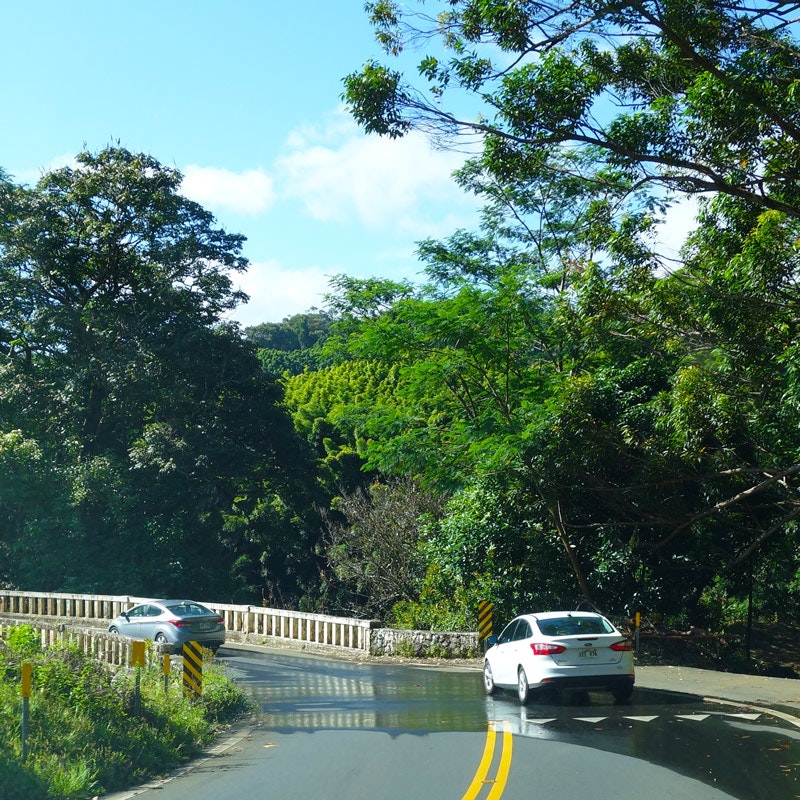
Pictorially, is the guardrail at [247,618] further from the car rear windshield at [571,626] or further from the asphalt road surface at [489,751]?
the car rear windshield at [571,626]

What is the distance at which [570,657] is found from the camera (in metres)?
16.3

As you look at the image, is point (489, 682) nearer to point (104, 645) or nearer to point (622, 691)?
point (622, 691)

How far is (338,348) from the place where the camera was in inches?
1050

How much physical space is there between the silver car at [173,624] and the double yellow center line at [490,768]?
12.6m

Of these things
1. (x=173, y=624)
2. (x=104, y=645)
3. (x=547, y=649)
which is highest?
(x=547, y=649)

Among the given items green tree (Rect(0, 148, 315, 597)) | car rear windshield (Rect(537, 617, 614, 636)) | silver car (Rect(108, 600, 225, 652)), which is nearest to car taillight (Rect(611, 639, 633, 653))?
car rear windshield (Rect(537, 617, 614, 636))

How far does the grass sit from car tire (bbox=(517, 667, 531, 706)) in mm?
4826

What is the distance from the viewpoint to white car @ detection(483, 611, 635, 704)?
16.2 meters

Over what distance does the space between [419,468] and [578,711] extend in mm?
11349

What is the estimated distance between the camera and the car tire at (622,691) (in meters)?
16.5

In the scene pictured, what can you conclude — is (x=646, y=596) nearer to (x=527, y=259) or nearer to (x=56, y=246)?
(x=527, y=259)

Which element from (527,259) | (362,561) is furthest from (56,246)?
(527,259)

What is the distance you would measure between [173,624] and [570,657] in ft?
38.6

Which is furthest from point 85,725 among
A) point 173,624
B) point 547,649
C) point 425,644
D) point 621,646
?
point 425,644
